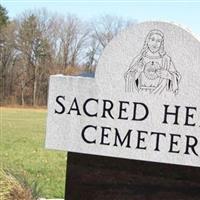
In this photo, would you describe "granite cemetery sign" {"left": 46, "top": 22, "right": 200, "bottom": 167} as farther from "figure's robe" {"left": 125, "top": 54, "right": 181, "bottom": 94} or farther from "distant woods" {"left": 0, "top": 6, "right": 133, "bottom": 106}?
"distant woods" {"left": 0, "top": 6, "right": 133, "bottom": 106}

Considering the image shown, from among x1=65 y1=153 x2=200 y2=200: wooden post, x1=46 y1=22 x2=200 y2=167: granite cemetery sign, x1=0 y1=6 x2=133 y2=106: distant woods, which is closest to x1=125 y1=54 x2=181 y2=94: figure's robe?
x1=46 y1=22 x2=200 y2=167: granite cemetery sign

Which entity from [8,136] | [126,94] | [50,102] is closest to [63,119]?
[50,102]

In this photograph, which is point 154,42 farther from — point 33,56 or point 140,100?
point 33,56

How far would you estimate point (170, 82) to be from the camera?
15.3 feet

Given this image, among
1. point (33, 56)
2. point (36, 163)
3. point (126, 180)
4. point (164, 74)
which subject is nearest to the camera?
point (164, 74)

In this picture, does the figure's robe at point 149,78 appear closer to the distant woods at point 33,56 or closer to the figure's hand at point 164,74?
the figure's hand at point 164,74

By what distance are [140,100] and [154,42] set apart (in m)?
0.47

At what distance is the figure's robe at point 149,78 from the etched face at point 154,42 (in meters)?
0.07

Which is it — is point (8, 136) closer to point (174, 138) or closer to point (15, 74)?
point (174, 138)

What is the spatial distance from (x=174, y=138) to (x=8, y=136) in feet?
41.2

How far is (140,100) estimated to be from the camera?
15.5 ft

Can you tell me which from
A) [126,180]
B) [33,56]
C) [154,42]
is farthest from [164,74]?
[33,56]

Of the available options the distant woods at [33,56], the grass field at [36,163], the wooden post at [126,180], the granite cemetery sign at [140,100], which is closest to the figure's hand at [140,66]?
the granite cemetery sign at [140,100]

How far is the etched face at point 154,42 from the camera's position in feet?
15.5
